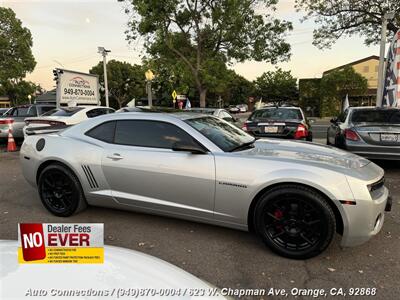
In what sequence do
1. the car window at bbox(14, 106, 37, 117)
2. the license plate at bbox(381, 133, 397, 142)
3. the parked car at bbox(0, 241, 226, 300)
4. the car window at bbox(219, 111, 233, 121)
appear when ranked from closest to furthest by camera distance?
the parked car at bbox(0, 241, 226, 300) → the license plate at bbox(381, 133, 397, 142) → the car window at bbox(219, 111, 233, 121) → the car window at bbox(14, 106, 37, 117)

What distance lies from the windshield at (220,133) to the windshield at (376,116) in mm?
3614

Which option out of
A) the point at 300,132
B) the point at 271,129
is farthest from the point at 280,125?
the point at 300,132

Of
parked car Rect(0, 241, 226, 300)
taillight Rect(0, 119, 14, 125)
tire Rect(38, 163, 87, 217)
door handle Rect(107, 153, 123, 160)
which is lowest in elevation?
tire Rect(38, 163, 87, 217)

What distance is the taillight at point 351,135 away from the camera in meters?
5.99

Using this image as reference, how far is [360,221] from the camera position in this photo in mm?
2770

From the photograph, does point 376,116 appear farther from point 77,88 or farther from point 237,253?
point 77,88

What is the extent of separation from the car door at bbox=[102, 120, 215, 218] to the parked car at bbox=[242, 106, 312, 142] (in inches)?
153

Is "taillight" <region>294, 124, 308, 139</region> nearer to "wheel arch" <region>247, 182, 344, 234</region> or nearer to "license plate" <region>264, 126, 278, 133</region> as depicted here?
"license plate" <region>264, 126, 278, 133</region>

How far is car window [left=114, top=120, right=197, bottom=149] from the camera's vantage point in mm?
3529

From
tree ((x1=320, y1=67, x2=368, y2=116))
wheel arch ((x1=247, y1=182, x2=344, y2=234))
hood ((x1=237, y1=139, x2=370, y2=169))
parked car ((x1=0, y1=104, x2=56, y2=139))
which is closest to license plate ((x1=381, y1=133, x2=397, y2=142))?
hood ((x1=237, y1=139, x2=370, y2=169))

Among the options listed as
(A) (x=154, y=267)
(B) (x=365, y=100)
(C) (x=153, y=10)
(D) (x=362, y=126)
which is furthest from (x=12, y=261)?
(B) (x=365, y=100)

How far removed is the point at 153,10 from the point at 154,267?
1595cm

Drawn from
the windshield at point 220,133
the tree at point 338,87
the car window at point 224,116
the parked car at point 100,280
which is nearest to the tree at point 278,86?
the tree at point 338,87

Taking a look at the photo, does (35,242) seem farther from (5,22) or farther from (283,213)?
(5,22)
